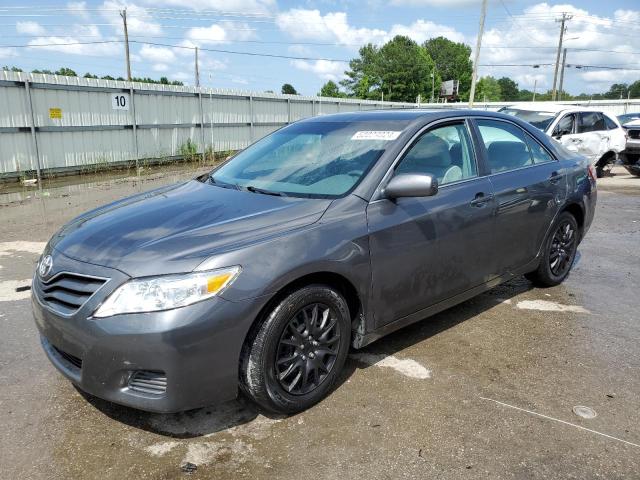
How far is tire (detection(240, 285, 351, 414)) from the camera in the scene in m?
2.72

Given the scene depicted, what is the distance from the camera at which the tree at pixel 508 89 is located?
154 m

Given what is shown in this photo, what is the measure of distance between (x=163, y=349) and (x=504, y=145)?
3243mm

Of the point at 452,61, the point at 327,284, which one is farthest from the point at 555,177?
the point at 452,61

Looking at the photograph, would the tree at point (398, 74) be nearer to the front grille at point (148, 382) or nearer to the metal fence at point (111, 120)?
the metal fence at point (111, 120)

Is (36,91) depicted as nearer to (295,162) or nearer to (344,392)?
(295,162)

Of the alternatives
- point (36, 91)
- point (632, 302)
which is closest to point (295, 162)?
point (632, 302)

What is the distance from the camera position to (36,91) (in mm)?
12359

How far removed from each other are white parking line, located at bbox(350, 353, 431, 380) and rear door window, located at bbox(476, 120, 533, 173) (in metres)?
1.63

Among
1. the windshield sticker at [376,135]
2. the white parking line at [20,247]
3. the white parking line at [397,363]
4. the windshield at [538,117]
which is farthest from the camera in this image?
the windshield at [538,117]

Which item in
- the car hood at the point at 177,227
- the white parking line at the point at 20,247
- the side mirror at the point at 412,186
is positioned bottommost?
the white parking line at the point at 20,247

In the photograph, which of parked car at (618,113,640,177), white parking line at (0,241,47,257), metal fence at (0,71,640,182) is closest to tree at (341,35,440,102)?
metal fence at (0,71,640,182)

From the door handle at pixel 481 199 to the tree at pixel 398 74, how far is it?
85.2 m

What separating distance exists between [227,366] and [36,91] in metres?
12.2

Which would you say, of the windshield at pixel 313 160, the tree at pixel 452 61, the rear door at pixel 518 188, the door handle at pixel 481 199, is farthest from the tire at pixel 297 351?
the tree at pixel 452 61
